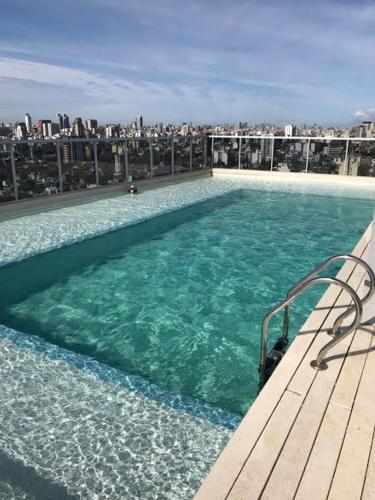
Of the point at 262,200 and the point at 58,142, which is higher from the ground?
the point at 58,142

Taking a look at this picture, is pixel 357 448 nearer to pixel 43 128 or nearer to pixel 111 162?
pixel 111 162

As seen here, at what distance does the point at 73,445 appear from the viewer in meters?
2.09

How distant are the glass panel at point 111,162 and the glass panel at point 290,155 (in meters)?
5.62

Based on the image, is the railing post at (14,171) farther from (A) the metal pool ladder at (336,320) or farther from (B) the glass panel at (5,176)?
(A) the metal pool ladder at (336,320)

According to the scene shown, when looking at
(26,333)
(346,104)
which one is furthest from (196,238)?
(346,104)

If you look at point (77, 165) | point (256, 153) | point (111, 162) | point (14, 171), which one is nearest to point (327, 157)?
point (256, 153)

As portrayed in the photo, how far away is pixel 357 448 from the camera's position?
63.1 inches

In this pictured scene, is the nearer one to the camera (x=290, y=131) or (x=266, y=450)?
(x=266, y=450)

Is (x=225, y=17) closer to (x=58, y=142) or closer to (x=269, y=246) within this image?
(x=58, y=142)

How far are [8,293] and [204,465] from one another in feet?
10.7

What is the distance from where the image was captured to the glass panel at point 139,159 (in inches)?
396

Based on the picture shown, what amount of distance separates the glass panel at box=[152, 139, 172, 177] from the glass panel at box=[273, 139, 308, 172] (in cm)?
375

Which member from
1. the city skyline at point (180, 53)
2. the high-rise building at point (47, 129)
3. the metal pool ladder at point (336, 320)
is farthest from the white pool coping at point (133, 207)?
the city skyline at point (180, 53)

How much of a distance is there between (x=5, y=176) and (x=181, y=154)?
6.37 meters
